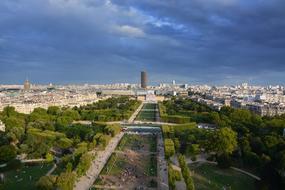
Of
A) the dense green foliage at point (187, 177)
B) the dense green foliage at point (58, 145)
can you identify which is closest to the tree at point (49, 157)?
the dense green foliage at point (58, 145)

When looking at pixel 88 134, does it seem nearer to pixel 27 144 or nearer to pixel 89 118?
pixel 27 144

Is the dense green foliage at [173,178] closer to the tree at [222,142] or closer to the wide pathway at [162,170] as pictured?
the wide pathway at [162,170]

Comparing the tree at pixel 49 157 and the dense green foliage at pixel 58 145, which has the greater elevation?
the dense green foliage at pixel 58 145

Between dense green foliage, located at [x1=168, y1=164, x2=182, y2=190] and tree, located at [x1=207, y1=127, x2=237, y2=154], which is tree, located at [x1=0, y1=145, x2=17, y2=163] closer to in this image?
dense green foliage, located at [x1=168, y1=164, x2=182, y2=190]

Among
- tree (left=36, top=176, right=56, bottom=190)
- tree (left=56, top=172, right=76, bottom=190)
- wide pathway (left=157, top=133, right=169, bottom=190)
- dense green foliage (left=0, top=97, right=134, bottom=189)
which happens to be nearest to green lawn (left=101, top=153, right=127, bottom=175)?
dense green foliage (left=0, top=97, right=134, bottom=189)

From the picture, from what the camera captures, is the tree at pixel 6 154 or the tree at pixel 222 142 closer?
the tree at pixel 6 154
